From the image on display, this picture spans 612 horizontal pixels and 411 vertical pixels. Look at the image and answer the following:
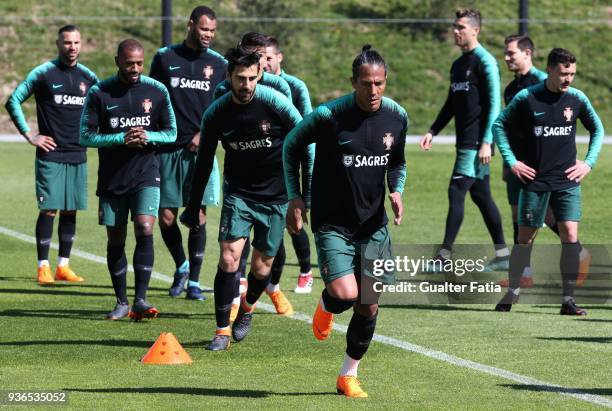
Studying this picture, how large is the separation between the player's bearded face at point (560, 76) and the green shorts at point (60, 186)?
4.75m

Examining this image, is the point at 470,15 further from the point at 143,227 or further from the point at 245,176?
the point at 245,176

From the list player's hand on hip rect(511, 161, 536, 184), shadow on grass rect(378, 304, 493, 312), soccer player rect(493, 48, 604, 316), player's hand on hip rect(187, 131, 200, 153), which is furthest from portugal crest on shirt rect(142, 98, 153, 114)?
player's hand on hip rect(511, 161, 536, 184)

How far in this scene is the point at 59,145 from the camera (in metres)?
13.7

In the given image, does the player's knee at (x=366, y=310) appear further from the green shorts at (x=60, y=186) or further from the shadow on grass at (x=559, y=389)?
the green shorts at (x=60, y=186)

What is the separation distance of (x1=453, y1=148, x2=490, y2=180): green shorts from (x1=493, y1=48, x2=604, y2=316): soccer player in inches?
73.3

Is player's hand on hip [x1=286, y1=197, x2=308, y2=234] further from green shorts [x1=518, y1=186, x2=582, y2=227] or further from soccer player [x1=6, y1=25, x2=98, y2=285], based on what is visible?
soccer player [x1=6, y1=25, x2=98, y2=285]

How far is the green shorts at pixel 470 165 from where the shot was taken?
13.6 meters

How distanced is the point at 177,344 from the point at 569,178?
3.87m

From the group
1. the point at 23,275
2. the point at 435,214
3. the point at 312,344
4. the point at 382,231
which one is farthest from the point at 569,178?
the point at 435,214

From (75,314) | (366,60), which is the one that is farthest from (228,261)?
(366,60)

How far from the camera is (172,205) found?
12.4 metres

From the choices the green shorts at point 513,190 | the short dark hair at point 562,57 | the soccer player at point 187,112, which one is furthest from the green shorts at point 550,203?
the soccer player at point 187,112

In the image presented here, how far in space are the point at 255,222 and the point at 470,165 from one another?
13.7ft

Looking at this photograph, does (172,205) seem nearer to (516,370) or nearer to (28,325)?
(28,325)
